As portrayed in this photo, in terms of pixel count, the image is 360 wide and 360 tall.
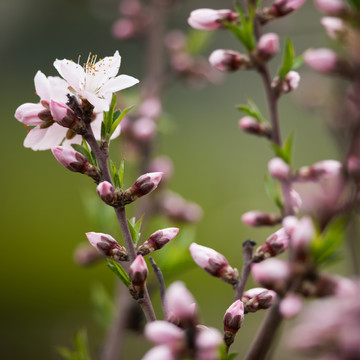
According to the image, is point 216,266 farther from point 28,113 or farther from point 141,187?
point 28,113

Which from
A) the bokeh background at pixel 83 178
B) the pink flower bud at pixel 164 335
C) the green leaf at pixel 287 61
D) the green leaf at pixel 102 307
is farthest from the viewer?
the bokeh background at pixel 83 178

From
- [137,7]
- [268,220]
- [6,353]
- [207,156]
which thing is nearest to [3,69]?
[207,156]

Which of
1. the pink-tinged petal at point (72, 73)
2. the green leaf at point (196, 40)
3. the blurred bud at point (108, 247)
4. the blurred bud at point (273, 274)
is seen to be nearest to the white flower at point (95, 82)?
the pink-tinged petal at point (72, 73)

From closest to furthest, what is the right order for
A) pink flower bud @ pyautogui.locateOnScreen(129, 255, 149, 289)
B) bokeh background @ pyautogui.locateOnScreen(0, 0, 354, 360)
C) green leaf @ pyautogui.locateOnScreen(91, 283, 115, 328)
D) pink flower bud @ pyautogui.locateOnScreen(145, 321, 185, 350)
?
pink flower bud @ pyautogui.locateOnScreen(145, 321, 185, 350) < pink flower bud @ pyautogui.locateOnScreen(129, 255, 149, 289) < green leaf @ pyautogui.locateOnScreen(91, 283, 115, 328) < bokeh background @ pyautogui.locateOnScreen(0, 0, 354, 360)

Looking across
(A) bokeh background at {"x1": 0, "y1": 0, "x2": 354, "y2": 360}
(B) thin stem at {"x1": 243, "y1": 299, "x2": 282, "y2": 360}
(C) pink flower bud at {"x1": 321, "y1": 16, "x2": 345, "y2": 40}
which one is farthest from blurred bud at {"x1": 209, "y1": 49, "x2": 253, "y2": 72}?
(A) bokeh background at {"x1": 0, "y1": 0, "x2": 354, "y2": 360}

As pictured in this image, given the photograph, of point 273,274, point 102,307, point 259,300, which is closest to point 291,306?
point 273,274

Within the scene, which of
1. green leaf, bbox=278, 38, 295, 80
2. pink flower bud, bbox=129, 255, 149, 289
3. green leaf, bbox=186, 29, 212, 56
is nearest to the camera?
pink flower bud, bbox=129, 255, 149, 289

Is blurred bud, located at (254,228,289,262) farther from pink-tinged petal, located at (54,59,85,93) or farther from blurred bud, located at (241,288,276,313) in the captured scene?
pink-tinged petal, located at (54,59,85,93)

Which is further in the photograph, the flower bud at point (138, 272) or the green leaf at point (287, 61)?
the green leaf at point (287, 61)

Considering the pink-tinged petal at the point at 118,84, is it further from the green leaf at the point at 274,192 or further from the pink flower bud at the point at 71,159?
the green leaf at the point at 274,192
